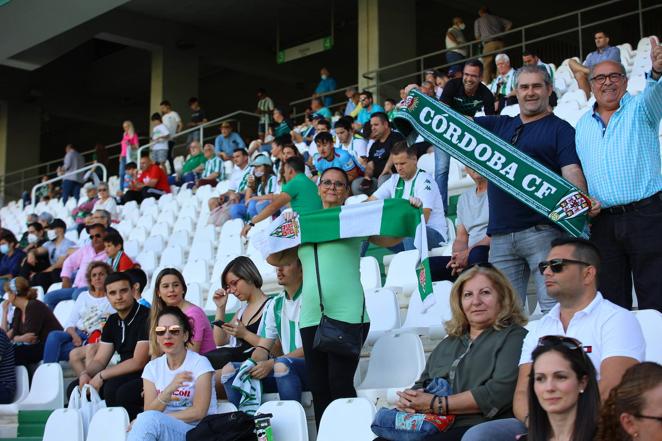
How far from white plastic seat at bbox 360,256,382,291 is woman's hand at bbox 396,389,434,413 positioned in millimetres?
2545

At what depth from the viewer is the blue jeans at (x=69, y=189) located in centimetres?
1617

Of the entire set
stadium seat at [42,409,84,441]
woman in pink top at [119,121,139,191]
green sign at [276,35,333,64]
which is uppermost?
green sign at [276,35,333,64]

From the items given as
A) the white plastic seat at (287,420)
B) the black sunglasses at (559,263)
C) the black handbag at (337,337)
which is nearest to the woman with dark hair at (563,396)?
the black sunglasses at (559,263)

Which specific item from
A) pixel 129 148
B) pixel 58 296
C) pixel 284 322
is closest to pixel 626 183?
pixel 284 322

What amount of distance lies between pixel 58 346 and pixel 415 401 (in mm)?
4103

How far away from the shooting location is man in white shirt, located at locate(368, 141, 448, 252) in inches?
246

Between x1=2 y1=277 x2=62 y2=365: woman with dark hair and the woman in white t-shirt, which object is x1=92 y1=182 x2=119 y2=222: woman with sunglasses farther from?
the woman in white t-shirt

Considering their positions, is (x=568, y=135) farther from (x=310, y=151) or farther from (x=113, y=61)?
(x=113, y=61)

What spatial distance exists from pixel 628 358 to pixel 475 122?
150 cm

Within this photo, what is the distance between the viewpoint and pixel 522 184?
4.18 meters

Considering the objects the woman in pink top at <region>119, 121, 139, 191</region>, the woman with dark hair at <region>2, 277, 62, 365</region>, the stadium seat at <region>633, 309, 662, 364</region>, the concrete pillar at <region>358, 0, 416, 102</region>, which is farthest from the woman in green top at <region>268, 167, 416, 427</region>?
the woman in pink top at <region>119, 121, 139, 191</region>

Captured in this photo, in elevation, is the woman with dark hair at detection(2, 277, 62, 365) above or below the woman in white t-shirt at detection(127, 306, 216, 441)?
above

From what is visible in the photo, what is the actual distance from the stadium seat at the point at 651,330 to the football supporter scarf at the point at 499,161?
44 centimetres

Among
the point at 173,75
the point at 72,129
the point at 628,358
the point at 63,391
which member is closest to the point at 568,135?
the point at 628,358
